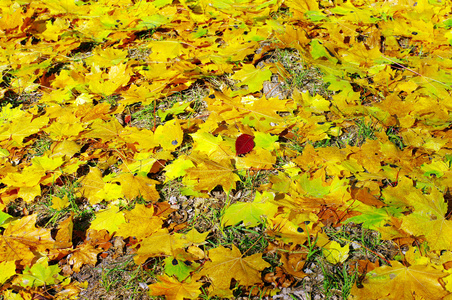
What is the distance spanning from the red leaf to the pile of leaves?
2 centimetres

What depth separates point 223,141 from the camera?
212 centimetres

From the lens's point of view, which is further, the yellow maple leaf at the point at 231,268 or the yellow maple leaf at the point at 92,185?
the yellow maple leaf at the point at 92,185

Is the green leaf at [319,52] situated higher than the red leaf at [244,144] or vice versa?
the green leaf at [319,52]

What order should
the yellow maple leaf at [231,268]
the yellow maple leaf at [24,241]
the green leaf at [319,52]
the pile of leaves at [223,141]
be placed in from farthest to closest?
the green leaf at [319,52]
the yellow maple leaf at [24,241]
the pile of leaves at [223,141]
the yellow maple leaf at [231,268]

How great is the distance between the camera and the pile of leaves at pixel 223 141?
1.61 m

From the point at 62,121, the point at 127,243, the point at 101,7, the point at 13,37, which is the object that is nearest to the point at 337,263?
the point at 127,243

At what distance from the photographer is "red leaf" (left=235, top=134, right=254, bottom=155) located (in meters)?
2.06

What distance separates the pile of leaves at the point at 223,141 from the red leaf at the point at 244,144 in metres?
Result: 0.02

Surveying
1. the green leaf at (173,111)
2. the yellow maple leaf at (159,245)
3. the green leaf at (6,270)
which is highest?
the green leaf at (173,111)

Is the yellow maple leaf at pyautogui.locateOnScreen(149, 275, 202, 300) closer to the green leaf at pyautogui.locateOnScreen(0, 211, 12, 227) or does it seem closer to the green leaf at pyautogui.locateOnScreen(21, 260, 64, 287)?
the green leaf at pyautogui.locateOnScreen(21, 260, 64, 287)

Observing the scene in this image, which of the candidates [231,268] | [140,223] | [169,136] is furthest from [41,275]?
[169,136]

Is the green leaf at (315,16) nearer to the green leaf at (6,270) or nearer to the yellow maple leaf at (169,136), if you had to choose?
the yellow maple leaf at (169,136)

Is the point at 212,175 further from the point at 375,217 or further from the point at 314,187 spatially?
the point at 375,217

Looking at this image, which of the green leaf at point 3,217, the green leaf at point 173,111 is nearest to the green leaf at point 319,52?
the green leaf at point 173,111
